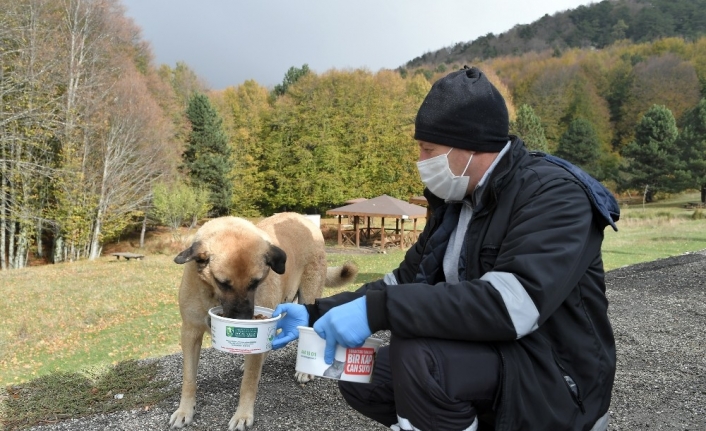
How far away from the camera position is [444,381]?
2229 millimetres

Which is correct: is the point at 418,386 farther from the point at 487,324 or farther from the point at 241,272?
the point at 241,272

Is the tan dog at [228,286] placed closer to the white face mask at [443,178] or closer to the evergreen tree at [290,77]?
the white face mask at [443,178]

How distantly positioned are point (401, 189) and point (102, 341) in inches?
1716

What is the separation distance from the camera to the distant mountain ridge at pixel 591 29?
443 feet

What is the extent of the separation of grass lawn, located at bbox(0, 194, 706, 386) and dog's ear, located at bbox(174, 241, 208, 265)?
2798mm

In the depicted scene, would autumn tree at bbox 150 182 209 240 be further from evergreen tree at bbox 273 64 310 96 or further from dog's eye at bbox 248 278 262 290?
dog's eye at bbox 248 278 262 290

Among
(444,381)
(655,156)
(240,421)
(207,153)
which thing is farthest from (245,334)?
(655,156)

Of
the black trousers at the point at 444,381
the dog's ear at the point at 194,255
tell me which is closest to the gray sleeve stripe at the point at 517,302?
the black trousers at the point at 444,381

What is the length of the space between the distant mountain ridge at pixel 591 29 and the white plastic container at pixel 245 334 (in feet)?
426

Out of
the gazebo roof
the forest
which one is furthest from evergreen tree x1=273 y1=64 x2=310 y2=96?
the gazebo roof

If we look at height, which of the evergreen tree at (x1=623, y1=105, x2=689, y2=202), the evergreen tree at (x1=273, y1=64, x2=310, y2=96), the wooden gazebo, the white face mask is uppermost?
the evergreen tree at (x1=273, y1=64, x2=310, y2=96)

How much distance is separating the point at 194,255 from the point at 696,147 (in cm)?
6128

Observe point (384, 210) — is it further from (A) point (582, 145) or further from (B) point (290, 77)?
(A) point (582, 145)

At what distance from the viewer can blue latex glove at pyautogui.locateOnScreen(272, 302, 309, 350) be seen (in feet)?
10.4
